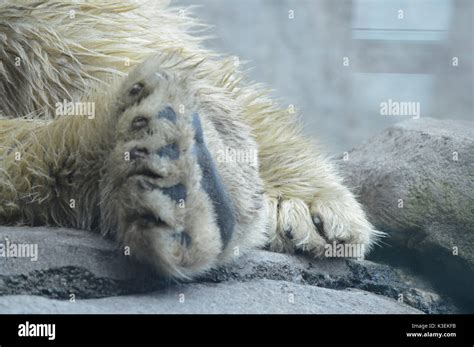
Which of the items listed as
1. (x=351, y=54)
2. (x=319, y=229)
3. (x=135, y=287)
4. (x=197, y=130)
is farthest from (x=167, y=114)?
(x=351, y=54)

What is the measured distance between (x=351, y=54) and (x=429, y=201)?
3.58ft

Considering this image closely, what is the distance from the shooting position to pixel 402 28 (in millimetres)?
2389

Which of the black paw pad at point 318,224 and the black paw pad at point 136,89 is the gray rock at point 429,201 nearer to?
the black paw pad at point 318,224

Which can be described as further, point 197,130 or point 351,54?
point 351,54

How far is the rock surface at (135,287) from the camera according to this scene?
1.20 m

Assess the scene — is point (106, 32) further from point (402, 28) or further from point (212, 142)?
point (402, 28)

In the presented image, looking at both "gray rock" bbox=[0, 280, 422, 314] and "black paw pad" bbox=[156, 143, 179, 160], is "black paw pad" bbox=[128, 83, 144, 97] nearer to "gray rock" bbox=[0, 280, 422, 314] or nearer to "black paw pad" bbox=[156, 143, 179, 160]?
"black paw pad" bbox=[156, 143, 179, 160]

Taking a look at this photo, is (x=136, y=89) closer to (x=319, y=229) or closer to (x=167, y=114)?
(x=167, y=114)

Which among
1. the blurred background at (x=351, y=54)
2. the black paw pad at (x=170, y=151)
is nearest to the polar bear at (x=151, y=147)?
the black paw pad at (x=170, y=151)

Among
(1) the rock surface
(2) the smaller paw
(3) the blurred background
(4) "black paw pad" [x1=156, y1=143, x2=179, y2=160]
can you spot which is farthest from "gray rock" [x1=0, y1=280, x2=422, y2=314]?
(3) the blurred background

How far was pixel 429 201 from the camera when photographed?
172cm
